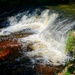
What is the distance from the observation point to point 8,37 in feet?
32.6

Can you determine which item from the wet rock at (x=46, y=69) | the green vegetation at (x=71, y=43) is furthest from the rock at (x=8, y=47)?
the green vegetation at (x=71, y=43)

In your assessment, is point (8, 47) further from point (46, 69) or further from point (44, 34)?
point (46, 69)

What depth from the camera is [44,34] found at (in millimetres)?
9602

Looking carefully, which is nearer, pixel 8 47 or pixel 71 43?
pixel 71 43

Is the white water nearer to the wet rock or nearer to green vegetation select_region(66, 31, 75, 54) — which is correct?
the wet rock

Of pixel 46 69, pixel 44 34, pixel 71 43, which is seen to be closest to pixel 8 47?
pixel 44 34

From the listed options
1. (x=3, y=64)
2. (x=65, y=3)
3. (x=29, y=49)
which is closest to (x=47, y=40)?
(x=29, y=49)

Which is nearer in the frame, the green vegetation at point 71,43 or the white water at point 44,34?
the green vegetation at point 71,43

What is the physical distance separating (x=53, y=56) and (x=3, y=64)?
6.43 feet

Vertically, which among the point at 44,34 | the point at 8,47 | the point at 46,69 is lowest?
the point at 46,69

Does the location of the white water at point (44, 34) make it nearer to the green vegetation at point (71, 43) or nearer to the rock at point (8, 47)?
the rock at point (8, 47)

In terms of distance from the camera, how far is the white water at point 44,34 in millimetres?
7504

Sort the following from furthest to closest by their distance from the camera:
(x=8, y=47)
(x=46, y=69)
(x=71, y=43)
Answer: (x=8, y=47), (x=71, y=43), (x=46, y=69)

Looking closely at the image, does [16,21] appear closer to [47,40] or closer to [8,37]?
[8,37]
